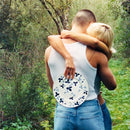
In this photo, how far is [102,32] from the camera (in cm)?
229

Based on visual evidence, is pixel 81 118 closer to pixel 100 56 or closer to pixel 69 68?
pixel 69 68

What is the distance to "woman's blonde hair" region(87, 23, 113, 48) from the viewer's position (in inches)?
90.2

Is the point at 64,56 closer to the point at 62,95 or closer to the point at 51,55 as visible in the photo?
the point at 51,55

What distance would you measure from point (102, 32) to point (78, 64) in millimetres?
362

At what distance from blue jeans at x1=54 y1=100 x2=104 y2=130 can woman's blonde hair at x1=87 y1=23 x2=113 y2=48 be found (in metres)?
0.57

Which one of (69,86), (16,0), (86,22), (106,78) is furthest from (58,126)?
(16,0)

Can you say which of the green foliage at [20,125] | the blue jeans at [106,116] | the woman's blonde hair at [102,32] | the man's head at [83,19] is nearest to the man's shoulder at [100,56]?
the woman's blonde hair at [102,32]

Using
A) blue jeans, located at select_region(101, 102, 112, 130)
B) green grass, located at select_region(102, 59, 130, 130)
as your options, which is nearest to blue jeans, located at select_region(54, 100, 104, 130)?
blue jeans, located at select_region(101, 102, 112, 130)

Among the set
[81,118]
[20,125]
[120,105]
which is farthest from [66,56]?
[120,105]

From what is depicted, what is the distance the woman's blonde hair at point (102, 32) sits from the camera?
2291mm

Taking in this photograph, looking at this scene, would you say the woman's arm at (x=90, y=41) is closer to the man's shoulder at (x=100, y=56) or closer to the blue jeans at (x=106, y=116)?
the man's shoulder at (x=100, y=56)

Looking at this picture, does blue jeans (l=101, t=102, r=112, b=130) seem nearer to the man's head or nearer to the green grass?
the man's head

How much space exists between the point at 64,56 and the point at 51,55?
0.15 metres

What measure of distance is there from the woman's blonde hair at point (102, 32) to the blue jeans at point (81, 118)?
57 cm
